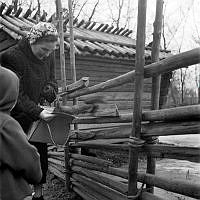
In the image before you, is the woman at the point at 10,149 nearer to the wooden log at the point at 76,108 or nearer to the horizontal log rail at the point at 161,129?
the horizontal log rail at the point at 161,129

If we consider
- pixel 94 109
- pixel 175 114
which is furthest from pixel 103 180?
pixel 175 114

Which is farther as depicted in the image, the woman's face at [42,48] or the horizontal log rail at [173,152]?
the woman's face at [42,48]

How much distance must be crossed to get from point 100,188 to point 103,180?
0.40ft

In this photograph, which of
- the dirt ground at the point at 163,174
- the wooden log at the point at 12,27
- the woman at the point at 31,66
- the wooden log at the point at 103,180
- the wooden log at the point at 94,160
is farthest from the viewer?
the wooden log at the point at 12,27

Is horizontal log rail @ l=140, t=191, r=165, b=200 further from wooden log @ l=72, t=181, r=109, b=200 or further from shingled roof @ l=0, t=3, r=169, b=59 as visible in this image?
shingled roof @ l=0, t=3, r=169, b=59

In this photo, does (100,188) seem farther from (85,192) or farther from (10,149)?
(10,149)

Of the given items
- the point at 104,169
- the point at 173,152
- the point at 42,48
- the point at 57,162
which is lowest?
the point at 57,162

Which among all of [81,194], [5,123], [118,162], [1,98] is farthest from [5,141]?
[118,162]

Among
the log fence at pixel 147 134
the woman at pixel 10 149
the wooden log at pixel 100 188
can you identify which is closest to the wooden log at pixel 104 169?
the log fence at pixel 147 134

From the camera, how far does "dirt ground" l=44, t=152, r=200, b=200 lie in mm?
4059

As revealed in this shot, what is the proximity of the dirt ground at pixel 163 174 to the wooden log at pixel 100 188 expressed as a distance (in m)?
0.39

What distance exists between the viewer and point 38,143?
11.3 ft

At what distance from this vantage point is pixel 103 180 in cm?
353

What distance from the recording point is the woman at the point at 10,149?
6.14 feet
